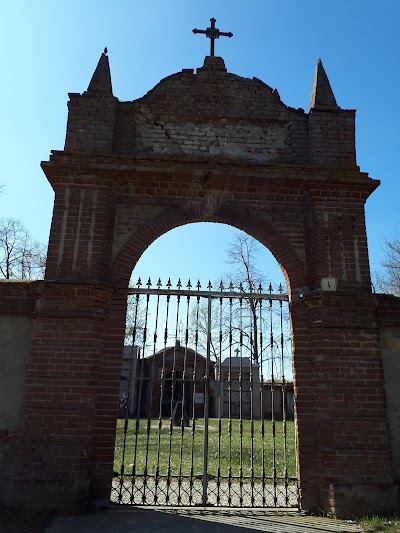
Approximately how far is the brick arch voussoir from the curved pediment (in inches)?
39.5

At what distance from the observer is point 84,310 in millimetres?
5336

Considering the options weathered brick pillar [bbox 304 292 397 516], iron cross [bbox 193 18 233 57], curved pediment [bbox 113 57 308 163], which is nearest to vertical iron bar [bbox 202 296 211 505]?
weathered brick pillar [bbox 304 292 397 516]

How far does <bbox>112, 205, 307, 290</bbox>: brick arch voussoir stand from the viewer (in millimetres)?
5883

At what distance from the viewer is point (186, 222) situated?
6.21 metres

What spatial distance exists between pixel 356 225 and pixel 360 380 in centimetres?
216

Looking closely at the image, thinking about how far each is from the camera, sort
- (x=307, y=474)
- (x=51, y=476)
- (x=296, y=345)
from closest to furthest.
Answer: (x=51, y=476)
(x=307, y=474)
(x=296, y=345)

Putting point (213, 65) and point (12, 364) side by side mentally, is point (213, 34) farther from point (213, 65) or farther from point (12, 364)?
point (12, 364)

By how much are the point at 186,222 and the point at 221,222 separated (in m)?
0.52

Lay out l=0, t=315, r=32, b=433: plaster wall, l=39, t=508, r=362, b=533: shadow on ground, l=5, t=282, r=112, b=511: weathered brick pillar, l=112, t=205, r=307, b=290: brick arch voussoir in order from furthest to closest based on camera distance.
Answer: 1. l=112, t=205, r=307, b=290: brick arch voussoir
2. l=0, t=315, r=32, b=433: plaster wall
3. l=5, t=282, r=112, b=511: weathered brick pillar
4. l=39, t=508, r=362, b=533: shadow on ground

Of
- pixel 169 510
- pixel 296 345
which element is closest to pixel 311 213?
pixel 296 345

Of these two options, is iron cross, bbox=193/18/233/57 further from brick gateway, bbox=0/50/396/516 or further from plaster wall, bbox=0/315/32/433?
plaster wall, bbox=0/315/32/433

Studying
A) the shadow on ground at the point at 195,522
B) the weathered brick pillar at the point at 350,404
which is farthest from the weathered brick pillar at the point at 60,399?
the weathered brick pillar at the point at 350,404

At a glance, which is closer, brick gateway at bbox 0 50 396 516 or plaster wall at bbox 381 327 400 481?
brick gateway at bbox 0 50 396 516

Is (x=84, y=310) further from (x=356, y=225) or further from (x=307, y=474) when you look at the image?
(x=356, y=225)
